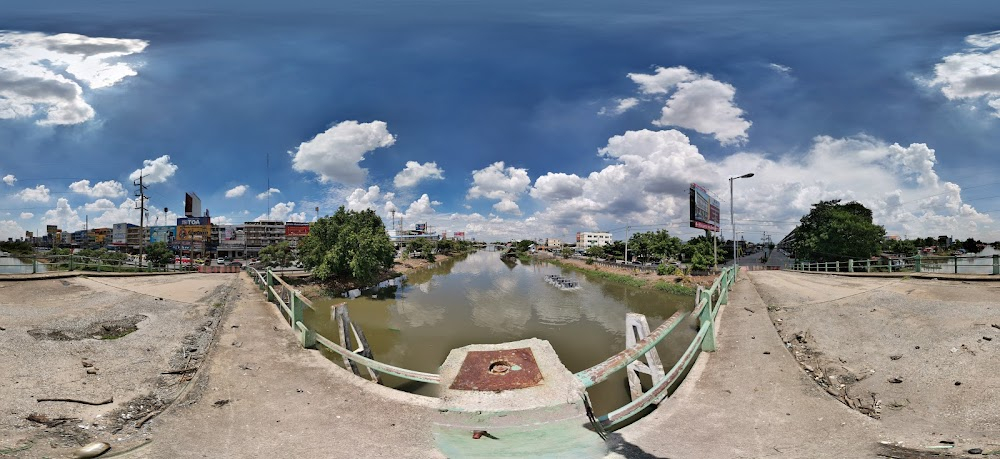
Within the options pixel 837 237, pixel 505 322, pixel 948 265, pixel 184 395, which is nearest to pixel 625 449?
pixel 184 395

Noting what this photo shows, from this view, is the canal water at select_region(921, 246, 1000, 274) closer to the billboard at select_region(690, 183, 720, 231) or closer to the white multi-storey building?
the billboard at select_region(690, 183, 720, 231)

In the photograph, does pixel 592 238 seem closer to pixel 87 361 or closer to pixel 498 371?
pixel 498 371

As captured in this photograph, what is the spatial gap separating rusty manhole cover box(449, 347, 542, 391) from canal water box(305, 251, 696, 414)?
2.76 metres

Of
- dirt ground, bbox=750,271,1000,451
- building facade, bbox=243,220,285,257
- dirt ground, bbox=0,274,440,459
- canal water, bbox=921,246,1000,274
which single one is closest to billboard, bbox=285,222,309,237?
building facade, bbox=243,220,285,257

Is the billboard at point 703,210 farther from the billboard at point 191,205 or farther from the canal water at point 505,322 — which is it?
the billboard at point 191,205

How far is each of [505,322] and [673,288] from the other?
16935 mm

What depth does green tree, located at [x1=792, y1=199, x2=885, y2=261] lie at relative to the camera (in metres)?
30.7

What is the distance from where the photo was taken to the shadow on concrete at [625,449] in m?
3.05

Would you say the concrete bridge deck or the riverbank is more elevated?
the concrete bridge deck

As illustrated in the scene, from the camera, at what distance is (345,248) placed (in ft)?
76.7

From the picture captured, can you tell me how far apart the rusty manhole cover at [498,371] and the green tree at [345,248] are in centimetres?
1977

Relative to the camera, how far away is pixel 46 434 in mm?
3541

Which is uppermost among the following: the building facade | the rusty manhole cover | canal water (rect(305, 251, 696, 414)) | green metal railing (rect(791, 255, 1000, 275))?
the building facade

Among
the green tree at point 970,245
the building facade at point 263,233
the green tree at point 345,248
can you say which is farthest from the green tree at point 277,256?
the green tree at point 970,245
